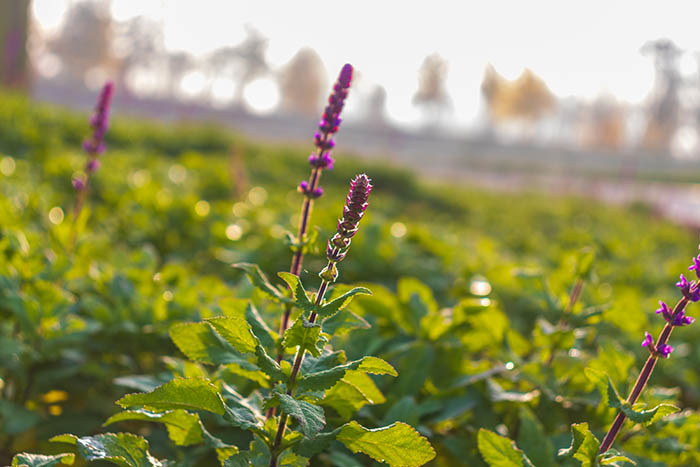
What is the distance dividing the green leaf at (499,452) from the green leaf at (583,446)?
14 cm

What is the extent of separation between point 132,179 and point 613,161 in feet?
236

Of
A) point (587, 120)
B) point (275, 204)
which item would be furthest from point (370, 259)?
point (587, 120)

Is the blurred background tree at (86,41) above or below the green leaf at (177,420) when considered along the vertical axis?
above

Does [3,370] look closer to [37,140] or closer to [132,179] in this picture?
[132,179]

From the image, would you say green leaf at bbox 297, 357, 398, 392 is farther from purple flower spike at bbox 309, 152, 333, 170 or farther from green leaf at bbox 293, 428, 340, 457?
purple flower spike at bbox 309, 152, 333, 170

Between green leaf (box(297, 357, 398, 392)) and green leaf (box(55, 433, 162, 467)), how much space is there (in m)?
0.39

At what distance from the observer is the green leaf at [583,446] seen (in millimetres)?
1247

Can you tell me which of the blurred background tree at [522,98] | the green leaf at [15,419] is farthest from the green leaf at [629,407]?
the blurred background tree at [522,98]

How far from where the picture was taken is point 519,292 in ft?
12.0

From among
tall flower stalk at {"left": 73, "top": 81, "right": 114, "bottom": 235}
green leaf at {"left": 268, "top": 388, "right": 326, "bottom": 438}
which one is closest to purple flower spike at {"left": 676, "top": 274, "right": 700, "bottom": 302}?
green leaf at {"left": 268, "top": 388, "right": 326, "bottom": 438}

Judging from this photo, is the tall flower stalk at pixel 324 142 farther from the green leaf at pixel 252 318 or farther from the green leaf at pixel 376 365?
the green leaf at pixel 376 365

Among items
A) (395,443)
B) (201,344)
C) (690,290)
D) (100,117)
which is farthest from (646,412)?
(100,117)

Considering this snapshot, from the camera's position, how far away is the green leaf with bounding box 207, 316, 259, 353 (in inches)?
48.8

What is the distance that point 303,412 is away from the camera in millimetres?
1137
